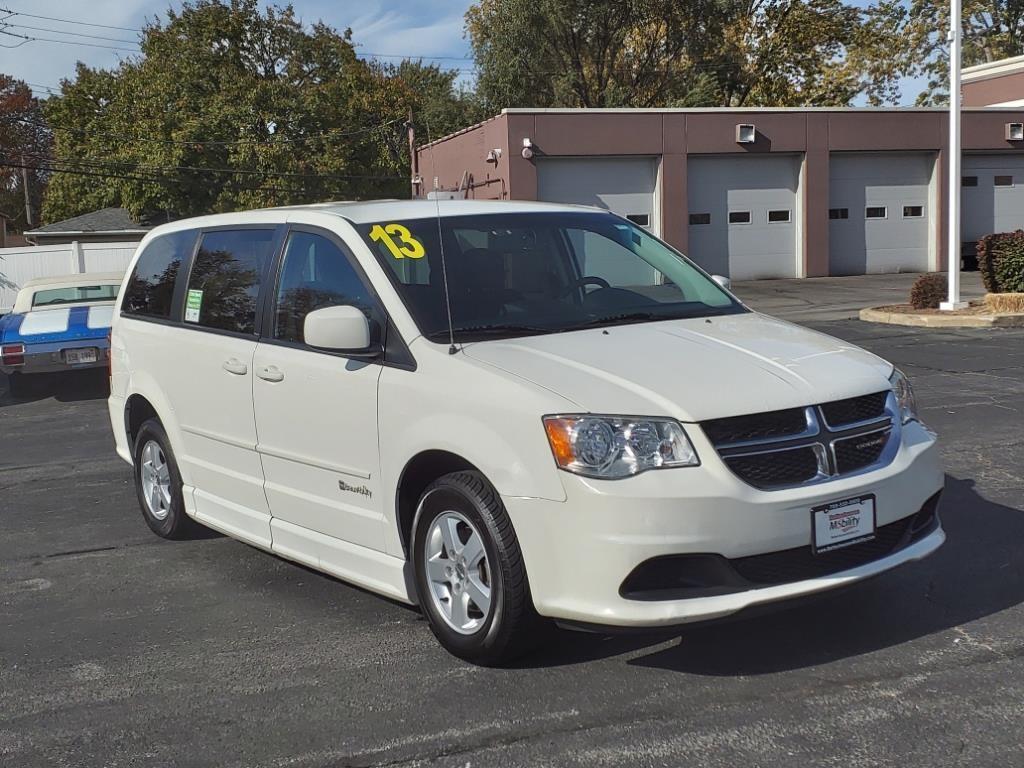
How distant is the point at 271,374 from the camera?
5250 millimetres

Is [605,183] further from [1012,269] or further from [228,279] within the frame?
[228,279]

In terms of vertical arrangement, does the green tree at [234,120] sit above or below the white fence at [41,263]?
above

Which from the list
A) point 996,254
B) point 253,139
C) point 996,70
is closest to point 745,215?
point 996,254

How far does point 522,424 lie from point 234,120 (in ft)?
165

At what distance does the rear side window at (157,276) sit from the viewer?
254 inches

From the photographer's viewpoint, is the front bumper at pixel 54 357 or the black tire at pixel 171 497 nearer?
the black tire at pixel 171 497

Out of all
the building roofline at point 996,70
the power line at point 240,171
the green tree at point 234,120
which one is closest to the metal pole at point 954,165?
the building roofline at point 996,70

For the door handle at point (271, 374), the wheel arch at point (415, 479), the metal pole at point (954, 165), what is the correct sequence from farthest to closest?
the metal pole at point (954, 165), the door handle at point (271, 374), the wheel arch at point (415, 479)

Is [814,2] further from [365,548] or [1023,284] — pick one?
[365,548]

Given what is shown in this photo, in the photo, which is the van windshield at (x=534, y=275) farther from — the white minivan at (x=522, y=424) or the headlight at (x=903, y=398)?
the headlight at (x=903, y=398)

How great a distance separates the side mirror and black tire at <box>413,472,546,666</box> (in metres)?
0.67

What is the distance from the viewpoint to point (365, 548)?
4.84 m

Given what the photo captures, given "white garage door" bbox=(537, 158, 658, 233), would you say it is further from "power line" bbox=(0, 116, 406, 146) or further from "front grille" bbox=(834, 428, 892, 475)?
"power line" bbox=(0, 116, 406, 146)

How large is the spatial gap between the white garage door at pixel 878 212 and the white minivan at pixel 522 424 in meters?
27.3
